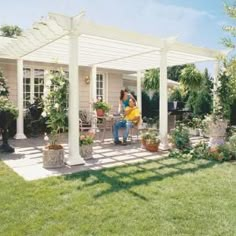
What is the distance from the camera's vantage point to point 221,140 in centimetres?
799

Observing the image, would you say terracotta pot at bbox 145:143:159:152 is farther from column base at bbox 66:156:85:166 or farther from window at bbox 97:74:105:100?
window at bbox 97:74:105:100

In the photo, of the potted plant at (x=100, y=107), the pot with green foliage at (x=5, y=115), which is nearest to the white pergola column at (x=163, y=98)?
the potted plant at (x=100, y=107)

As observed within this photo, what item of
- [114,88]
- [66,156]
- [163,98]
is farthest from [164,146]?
[114,88]

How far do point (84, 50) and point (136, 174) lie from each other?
16.7 feet

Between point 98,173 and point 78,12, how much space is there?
3.32m

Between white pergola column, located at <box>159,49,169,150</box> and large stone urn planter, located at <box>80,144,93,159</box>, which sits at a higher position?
white pergola column, located at <box>159,49,169,150</box>

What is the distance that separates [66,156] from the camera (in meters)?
7.25

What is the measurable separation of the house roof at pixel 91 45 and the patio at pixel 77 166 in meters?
2.48

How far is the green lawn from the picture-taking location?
3381 mm

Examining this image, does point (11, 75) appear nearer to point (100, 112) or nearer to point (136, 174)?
point (100, 112)

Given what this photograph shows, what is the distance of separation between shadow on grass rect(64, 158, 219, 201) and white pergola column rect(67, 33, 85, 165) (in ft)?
2.60

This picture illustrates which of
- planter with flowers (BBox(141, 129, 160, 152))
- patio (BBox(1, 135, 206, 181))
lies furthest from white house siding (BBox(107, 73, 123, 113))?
planter with flowers (BBox(141, 129, 160, 152))

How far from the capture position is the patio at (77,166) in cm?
583

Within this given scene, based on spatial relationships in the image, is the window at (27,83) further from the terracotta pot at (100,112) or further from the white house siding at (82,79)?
the terracotta pot at (100,112)
